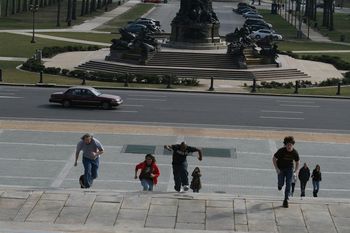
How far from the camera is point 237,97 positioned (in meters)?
47.4

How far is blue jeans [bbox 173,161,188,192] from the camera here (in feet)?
68.5

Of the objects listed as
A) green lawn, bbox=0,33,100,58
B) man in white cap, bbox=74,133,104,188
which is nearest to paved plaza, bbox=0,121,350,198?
man in white cap, bbox=74,133,104,188

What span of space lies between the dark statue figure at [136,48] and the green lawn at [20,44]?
8675 millimetres

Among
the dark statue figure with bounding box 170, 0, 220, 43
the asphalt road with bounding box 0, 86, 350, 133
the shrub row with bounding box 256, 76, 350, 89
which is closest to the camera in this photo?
the asphalt road with bounding box 0, 86, 350, 133

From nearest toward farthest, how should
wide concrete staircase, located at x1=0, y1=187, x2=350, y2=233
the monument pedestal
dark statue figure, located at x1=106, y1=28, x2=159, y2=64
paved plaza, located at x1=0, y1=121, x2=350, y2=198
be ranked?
wide concrete staircase, located at x1=0, y1=187, x2=350, y2=233, paved plaza, located at x1=0, y1=121, x2=350, y2=198, dark statue figure, located at x1=106, y1=28, x2=159, y2=64, the monument pedestal

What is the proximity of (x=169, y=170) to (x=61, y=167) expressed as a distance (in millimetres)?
3932

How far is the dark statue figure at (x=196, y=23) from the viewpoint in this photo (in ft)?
198

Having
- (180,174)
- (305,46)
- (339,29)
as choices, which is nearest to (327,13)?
(339,29)

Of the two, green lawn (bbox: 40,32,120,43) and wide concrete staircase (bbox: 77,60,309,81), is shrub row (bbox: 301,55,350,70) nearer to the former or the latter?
wide concrete staircase (bbox: 77,60,309,81)

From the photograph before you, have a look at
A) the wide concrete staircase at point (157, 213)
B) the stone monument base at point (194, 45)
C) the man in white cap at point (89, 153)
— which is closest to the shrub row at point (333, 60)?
the stone monument base at point (194, 45)

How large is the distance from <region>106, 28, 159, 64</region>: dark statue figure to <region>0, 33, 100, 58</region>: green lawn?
8.67 metres

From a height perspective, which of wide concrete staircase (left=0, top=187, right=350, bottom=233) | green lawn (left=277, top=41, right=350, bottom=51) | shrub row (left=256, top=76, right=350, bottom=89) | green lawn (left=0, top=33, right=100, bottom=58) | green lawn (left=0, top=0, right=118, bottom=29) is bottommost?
shrub row (left=256, top=76, right=350, bottom=89)

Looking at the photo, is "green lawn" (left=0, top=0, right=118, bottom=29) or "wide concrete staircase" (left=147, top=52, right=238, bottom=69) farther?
"green lawn" (left=0, top=0, right=118, bottom=29)

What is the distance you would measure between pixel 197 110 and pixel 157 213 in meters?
24.1
